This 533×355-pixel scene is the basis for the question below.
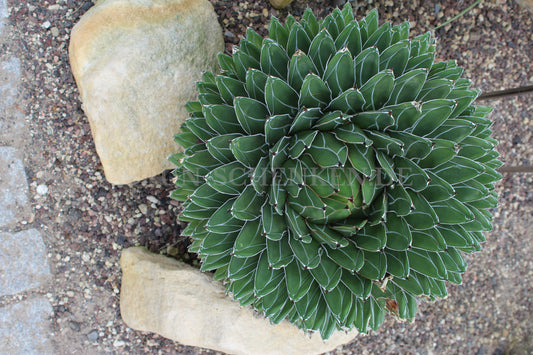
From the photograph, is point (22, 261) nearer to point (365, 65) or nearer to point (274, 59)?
point (274, 59)

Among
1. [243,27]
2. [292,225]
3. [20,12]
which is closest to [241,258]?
[292,225]

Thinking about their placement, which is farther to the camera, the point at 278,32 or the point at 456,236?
the point at 278,32

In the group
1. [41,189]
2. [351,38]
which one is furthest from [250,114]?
[41,189]

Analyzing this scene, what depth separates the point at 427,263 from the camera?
5.65 feet

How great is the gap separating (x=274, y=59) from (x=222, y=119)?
1.13ft

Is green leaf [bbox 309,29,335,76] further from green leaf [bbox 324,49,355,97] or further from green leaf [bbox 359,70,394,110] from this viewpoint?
green leaf [bbox 359,70,394,110]

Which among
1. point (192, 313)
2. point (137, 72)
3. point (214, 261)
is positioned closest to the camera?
point (214, 261)

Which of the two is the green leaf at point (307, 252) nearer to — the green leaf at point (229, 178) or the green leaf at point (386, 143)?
the green leaf at point (229, 178)

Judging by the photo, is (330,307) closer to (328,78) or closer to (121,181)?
(328,78)

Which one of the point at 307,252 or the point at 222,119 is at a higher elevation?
the point at 222,119

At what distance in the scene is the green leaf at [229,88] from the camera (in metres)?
1.80

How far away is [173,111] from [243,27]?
77 centimetres

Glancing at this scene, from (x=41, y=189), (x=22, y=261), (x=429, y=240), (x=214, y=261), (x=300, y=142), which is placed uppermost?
(x=300, y=142)

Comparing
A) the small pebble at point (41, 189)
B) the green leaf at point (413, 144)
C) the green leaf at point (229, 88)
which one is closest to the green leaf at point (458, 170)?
the green leaf at point (413, 144)
